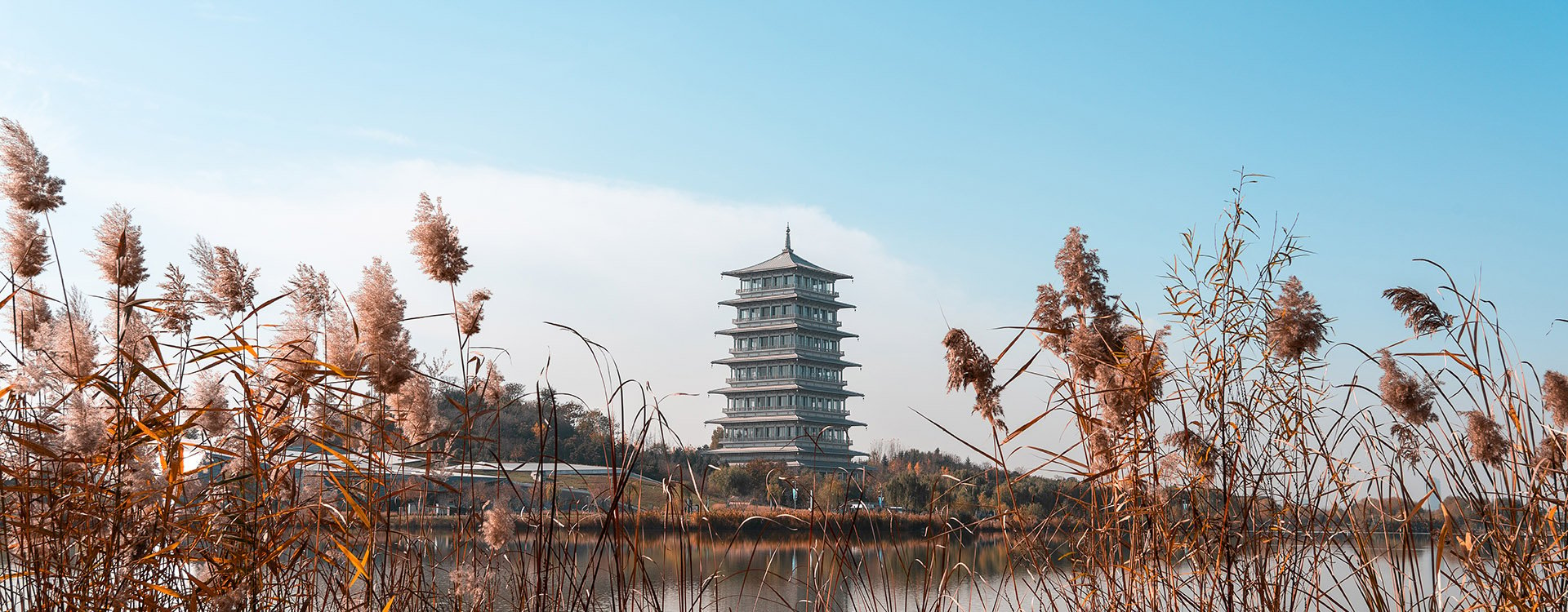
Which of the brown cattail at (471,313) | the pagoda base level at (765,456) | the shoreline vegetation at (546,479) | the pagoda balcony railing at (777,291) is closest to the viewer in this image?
the shoreline vegetation at (546,479)

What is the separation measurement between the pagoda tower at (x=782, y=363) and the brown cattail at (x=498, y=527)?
36.3 meters

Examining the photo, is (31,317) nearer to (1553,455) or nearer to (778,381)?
(1553,455)

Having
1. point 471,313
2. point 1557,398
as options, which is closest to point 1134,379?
point 1557,398

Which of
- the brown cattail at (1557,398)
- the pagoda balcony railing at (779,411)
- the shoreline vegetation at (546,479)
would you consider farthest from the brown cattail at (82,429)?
the pagoda balcony railing at (779,411)

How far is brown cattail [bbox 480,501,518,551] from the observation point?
205cm

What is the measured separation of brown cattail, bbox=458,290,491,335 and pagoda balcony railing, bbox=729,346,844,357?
122ft

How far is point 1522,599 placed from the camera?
1.47 metres

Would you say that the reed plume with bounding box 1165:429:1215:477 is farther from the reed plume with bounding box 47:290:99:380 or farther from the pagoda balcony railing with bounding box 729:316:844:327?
the pagoda balcony railing with bounding box 729:316:844:327

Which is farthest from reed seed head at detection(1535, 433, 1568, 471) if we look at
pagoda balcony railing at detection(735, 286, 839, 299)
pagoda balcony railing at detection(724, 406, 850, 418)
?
pagoda balcony railing at detection(735, 286, 839, 299)

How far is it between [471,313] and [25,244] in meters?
0.81

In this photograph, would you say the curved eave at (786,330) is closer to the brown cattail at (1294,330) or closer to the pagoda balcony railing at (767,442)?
the pagoda balcony railing at (767,442)

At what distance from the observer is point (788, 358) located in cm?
3947

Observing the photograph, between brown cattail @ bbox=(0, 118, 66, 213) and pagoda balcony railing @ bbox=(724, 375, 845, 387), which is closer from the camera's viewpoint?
brown cattail @ bbox=(0, 118, 66, 213)

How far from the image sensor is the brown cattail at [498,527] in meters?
2.05
